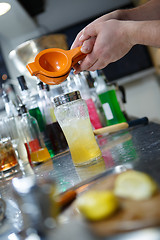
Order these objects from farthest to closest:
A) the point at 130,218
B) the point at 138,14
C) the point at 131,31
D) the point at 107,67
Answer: the point at 107,67, the point at 138,14, the point at 131,31, the point at 130,218

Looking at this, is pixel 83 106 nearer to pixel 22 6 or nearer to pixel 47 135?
pixel 47 135

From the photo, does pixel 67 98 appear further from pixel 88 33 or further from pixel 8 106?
pixel 8 106

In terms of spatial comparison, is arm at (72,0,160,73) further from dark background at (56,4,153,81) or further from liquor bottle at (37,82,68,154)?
dark background at (56,4,153,81)

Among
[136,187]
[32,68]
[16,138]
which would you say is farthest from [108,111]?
[136,187]

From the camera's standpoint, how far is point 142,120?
1.10m

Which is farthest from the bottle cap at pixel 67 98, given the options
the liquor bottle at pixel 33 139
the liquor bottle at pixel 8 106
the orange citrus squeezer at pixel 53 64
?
the liquor bottle at pixel 8 106

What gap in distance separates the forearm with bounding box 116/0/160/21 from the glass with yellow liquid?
1.28 ft

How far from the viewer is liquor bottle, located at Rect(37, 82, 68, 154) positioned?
107 centimetres

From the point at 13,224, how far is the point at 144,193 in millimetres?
263

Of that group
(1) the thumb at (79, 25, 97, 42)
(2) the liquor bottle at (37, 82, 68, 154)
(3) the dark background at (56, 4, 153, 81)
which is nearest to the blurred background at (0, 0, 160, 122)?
(3) the dark background at (56, 4, 153, 81)

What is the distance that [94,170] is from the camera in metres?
0.67

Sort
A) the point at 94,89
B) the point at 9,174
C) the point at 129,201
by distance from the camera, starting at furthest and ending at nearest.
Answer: the point at 94,89
the point at 9,174
the point at 129,201

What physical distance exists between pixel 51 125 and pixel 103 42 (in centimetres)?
38

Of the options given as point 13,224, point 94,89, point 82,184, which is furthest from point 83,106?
point 94,89
